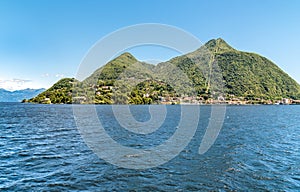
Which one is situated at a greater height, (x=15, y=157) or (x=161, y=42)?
(x=161, y=42)

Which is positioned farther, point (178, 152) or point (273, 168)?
point (178, 152)

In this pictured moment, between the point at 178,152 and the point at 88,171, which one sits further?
the point at 178,152

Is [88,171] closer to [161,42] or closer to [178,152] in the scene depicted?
[178,152]

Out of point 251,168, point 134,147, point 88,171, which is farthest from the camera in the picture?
point 134,147

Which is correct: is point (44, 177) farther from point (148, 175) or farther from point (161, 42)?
point (161, 42)

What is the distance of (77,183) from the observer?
64.4 ft

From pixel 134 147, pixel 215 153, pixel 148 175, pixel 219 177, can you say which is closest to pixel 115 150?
pixel 134 147

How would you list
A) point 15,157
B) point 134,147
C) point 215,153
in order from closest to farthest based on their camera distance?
point 15,157
point 215,153
point 134,147

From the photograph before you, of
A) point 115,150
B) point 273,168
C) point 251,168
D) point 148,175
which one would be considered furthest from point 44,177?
point 273,168

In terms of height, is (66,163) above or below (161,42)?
below

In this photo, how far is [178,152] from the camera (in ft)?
105

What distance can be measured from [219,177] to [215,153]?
1051cm

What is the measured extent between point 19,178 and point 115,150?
46.3 ft

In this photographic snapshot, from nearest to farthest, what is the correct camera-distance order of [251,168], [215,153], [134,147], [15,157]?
[251,168], [15,157], [215,153], [134,147]
